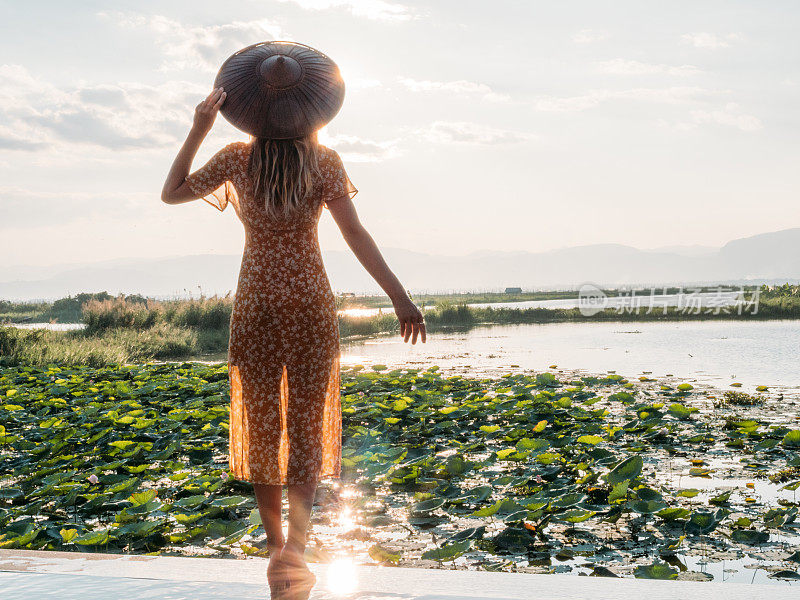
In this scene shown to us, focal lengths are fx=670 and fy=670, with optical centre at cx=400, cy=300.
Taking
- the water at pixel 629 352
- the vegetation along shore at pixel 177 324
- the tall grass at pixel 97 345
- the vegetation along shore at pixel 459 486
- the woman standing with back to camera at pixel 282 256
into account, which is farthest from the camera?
the vegetation along shore at pixel 177 324

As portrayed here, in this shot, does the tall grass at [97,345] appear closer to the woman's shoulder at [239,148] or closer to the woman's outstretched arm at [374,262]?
the woman's shoulder at [239,148]

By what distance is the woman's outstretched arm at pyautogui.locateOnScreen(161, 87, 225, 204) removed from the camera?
7.23 ft

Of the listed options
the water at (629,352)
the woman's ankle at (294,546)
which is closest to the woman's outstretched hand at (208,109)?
the woman's ankle at (294,546)

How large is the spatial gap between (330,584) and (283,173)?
52.3 inches

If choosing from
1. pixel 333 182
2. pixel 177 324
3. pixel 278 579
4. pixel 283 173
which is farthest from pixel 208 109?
pixel 177 324

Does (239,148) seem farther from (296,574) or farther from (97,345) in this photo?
(97,345)

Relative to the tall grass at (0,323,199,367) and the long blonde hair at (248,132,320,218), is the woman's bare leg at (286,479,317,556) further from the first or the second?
the tall grass at (0,323,199,367)

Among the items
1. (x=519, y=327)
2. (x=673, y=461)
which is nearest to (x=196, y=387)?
(x=673, y=461)

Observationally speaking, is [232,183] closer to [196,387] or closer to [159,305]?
[196,387]

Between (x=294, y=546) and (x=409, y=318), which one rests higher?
(x=409, y=318)

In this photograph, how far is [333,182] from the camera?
2268 mm

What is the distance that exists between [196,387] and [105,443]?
2.48 metres

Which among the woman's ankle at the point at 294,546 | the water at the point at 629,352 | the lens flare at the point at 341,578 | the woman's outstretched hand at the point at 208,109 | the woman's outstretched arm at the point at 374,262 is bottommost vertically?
the water at the point at 629,352

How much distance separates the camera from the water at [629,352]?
9.86 m
